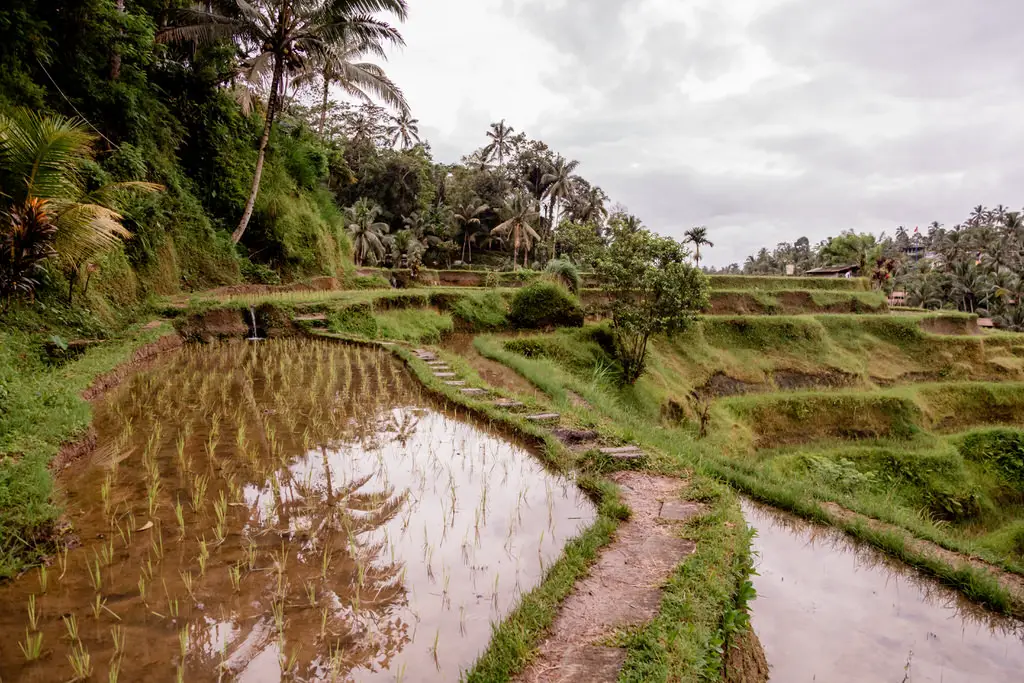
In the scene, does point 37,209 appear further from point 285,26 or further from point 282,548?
point 285,26

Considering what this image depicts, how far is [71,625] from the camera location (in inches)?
98.6

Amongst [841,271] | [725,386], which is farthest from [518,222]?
[841,271]

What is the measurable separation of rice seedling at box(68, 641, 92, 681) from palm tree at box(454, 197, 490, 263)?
38403 millimetres

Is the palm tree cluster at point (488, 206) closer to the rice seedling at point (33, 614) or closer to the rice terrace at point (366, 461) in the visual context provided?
the rice terrace at point (366, 461)

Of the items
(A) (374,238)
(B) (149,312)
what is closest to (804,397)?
(B) (149,312)

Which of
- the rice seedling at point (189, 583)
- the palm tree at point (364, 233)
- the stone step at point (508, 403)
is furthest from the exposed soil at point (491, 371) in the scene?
the palm tree at point (364, 233)

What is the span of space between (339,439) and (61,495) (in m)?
2.25

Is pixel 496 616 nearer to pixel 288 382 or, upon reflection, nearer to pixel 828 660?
pixel 828 660

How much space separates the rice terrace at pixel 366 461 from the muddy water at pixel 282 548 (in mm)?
23

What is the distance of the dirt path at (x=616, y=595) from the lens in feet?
8.15

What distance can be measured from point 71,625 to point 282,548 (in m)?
1.03

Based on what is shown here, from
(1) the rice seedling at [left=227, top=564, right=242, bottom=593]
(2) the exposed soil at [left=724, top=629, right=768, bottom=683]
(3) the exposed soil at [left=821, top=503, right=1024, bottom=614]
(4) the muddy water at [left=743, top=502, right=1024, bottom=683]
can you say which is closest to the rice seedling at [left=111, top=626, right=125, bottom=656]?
(1) the rice seedling at [left=227, top=564, right=242, bottom=593]

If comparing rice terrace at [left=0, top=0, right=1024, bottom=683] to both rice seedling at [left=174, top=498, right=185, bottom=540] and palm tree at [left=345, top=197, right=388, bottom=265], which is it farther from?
palm tree at [left=345, top=197, right=388, bottom=265]

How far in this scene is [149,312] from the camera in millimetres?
10625
